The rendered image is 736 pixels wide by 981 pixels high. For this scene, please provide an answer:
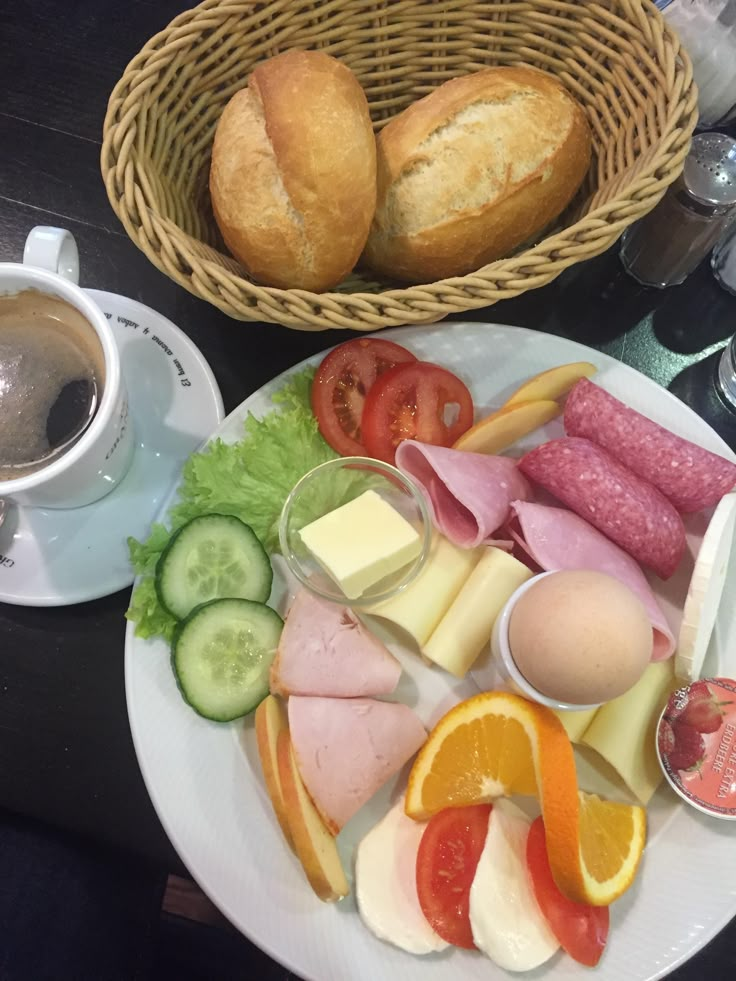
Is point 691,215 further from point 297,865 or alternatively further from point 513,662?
point 297,865

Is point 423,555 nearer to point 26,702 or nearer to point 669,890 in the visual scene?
point 669,890

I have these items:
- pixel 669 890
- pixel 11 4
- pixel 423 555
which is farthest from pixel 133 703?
pixel 11 4

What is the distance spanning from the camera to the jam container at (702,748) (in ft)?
3.63

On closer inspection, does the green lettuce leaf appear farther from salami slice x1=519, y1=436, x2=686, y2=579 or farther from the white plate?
salami slice x1=519, y1=436, x2=686, y2=579

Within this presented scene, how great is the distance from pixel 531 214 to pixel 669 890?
113 centimetres

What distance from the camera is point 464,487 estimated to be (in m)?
1.19

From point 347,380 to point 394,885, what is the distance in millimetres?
851

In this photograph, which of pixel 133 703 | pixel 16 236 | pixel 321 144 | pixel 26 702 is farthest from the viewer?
pixel 16 236

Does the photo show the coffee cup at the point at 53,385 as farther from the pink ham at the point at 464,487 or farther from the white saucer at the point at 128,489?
the pink ham at the point at 464,487

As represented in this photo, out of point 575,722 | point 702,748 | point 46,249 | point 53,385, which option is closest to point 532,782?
point 575,722

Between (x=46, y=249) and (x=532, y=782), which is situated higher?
(x=46, y=249)

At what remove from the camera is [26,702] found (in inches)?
49.8

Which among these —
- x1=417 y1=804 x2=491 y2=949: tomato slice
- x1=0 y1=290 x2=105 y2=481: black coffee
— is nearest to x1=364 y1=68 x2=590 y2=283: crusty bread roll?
x1=0 y1=290 x2=105 y2=481: black coffee

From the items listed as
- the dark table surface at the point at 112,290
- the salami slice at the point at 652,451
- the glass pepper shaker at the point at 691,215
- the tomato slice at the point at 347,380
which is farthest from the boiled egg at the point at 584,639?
the glass pepper shaker at the point at 691,215
